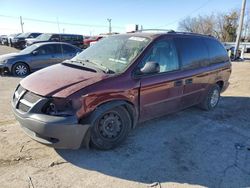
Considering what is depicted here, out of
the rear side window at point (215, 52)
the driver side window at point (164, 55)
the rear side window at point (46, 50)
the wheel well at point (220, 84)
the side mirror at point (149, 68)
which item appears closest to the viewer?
the side mirror at point (149, 68)

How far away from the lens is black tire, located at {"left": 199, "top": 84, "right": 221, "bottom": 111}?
18.8 ft

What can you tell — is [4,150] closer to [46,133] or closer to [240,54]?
[46,133]

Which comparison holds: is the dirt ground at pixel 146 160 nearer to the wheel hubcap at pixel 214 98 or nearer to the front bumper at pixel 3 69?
the wheel hubcap at pixel 214 98

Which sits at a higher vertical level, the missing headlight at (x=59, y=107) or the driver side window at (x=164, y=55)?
the driver side window at (x=164, y=55)

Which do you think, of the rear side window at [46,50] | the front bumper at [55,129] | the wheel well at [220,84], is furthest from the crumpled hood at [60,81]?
the rear side window at [46,50]

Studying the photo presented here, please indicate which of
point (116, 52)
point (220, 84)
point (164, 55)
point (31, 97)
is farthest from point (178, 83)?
point (31, 97)

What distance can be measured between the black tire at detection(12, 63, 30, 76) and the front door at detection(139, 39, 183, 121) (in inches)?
313

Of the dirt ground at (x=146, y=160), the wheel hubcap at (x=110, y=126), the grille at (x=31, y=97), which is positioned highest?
the grille at (x=31, y=97)

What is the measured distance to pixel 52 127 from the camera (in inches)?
123

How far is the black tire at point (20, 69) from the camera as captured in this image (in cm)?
1034

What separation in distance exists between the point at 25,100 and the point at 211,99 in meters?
4.26

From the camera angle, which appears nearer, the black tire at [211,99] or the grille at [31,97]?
the grille at [31,97]

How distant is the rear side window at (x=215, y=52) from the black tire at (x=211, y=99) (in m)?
0.65

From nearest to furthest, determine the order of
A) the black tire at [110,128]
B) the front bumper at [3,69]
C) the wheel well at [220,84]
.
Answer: the black tire at [110,128] → the wheel well at [220,84] → the front bumper at [3,69]
